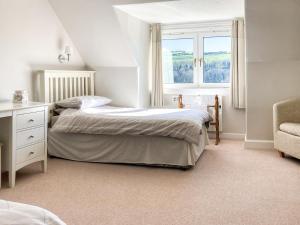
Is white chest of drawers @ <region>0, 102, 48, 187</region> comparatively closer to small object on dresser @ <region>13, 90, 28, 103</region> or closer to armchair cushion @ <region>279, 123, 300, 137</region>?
small object on dresser @ <region>13, 90, 28, 103</region>

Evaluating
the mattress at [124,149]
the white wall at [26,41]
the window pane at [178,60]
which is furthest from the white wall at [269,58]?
the white wall at [26,41]

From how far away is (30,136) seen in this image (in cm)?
336

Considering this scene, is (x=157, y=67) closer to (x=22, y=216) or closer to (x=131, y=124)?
(x=131, y=124)

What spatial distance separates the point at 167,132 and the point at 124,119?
572mm

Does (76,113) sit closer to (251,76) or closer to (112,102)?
(112,102)

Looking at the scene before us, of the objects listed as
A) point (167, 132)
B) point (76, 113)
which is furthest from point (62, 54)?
point (167, 132)

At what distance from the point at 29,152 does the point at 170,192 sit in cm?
154

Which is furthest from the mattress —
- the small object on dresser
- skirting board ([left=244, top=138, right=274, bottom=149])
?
skirting board ([left=244, top=138, right=274, bottom=149])

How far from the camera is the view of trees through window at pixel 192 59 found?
560 cm

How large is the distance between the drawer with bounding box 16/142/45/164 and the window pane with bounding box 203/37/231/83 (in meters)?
3.27

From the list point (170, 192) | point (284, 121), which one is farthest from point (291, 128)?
point (170, 192)

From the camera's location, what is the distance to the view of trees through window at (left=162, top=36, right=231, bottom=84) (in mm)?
5602

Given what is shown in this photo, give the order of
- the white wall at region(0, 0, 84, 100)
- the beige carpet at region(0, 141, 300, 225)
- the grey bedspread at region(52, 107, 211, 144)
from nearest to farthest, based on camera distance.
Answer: the beige carpet at region(0, 141, 300, 225) → the grey bedspread at region(52, 107, 211, 144) → the white wall at region(0, 0, 84, 100)

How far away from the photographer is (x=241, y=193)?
290cm
